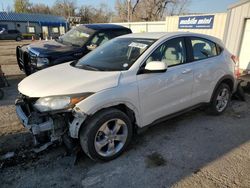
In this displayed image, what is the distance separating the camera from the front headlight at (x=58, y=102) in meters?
2.82

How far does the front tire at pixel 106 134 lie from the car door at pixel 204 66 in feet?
5.36

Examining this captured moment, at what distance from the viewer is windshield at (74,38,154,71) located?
3.46 meters

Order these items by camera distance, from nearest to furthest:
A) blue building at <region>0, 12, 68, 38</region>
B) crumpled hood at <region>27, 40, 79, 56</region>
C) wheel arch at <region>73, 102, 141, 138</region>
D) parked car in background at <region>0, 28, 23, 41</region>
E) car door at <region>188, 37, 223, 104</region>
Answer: wheel arch at <region>73, 102, 141, 138</region> < car door at <region>188, 37, 223, 104</region> < crumpled hood at <region>27, 40, 79, 56</region> < parked car in background at <region>0, 28, 23, 41</region> < blue building at <region>0, 12, 68, 38</region>

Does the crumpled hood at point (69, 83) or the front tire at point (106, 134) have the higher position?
the crumpled hood at point (69, 83)

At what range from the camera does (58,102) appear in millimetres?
2848

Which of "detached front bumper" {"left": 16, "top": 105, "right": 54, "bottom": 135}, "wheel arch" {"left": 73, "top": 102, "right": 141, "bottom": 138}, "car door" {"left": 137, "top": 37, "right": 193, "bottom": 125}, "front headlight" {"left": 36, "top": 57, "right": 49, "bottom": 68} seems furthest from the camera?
"front headlight" {"left": 36, "top": 57, "right": 49, "bottom": 68}

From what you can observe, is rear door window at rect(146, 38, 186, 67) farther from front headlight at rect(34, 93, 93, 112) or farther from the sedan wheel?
the sedan wheel

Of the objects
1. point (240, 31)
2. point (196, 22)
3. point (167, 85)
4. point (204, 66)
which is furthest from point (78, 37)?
point (196, 22)

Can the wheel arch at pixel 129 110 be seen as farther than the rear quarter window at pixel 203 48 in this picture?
No

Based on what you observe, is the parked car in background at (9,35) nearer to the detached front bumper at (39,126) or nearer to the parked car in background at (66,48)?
the parked car in background at (66,48)

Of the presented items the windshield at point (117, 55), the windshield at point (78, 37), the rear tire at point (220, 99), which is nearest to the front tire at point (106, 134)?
the windshield at point (117, 55)

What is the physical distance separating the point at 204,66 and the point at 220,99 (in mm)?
1076

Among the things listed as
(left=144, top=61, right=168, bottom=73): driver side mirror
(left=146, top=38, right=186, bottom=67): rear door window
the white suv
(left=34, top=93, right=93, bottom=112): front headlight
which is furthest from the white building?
(left=34, top=93, right=93, bottom=112): front headlight

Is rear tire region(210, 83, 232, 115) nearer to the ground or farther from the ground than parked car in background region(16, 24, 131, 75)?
nearer to the ground
